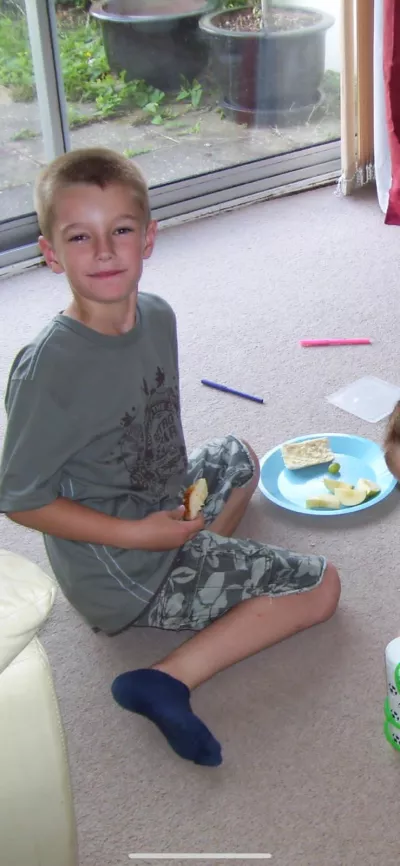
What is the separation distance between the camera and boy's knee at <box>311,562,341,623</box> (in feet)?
4.49

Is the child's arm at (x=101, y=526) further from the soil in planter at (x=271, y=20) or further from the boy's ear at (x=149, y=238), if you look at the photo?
the soil in planter at (x=271, y=20)

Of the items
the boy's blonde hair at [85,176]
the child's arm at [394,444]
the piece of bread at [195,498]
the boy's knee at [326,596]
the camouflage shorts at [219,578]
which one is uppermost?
the boy's blonde hair at [85,176]

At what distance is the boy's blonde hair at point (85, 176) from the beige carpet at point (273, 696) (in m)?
0.58

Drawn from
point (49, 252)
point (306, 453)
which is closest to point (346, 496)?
point (306, 453)

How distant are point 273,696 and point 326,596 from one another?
162 mm

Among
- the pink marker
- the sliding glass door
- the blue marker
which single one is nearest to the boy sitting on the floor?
the blue marker

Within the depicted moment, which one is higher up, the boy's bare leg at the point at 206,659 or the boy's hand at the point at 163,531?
the boy's hand at the point at 163,531

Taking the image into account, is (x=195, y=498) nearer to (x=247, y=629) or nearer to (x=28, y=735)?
(x=247, y=629)

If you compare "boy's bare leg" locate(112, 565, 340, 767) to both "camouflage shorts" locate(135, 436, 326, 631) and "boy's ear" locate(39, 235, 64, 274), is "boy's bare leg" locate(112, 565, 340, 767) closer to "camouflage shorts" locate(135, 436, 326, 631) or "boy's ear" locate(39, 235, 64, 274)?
"camouflage shorts" locate(135, 436, 326, 631)

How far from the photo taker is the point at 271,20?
113 inches

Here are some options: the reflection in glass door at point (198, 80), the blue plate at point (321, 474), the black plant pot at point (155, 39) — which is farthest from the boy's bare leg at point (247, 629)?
the black plant pot at point (155, 39)

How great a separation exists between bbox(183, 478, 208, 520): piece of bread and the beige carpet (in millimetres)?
164

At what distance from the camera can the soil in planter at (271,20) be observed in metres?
2.81

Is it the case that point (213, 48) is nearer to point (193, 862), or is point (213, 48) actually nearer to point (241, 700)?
point (241, 700)
